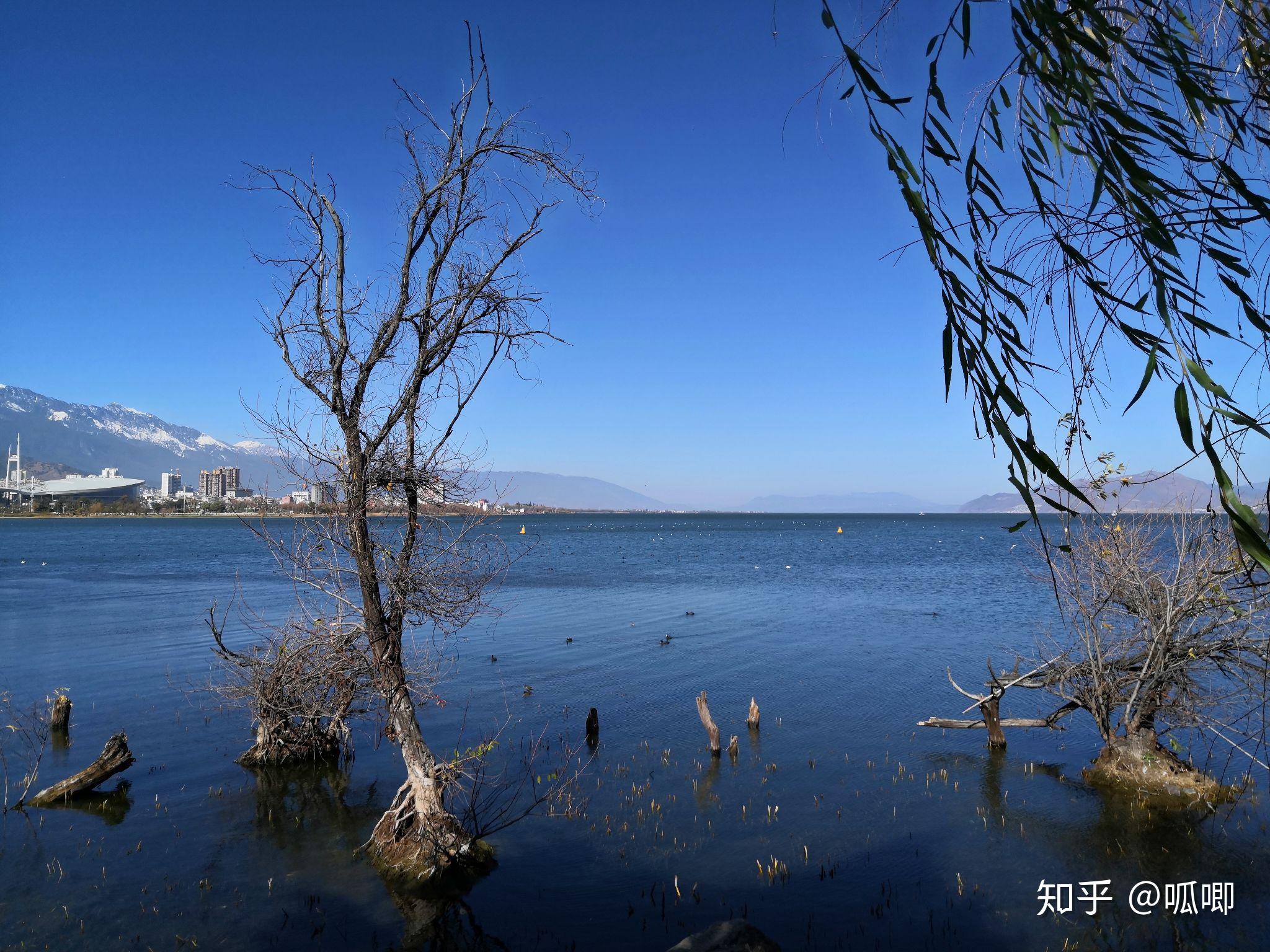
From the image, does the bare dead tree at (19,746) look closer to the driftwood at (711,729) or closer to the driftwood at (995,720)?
the driftwood at (711,729)

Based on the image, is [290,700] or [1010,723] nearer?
[290,700]

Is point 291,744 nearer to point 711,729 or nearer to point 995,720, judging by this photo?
point 711,729

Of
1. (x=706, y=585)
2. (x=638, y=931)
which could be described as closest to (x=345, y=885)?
(x=638, y=931)

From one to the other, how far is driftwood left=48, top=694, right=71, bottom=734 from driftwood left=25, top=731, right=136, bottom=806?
3.41 meters

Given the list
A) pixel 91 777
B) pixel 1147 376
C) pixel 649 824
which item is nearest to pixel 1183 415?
pixel 1147 376

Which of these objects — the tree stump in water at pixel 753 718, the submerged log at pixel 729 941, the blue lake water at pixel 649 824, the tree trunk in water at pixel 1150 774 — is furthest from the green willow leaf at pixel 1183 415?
the tree stump in water at pixel 753 718

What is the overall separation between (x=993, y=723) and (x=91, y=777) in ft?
55.5

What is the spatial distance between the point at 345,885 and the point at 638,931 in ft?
13.0

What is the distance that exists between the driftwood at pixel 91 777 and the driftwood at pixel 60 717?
134 inches

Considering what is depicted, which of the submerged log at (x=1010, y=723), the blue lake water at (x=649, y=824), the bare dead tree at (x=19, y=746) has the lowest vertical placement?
the blue lake water at (x=649, y=824)

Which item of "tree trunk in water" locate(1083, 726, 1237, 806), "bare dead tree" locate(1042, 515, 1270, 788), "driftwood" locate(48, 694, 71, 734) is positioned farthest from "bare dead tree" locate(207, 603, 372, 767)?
"tree trunk in water" locate(1083, 726, 1237, 806)

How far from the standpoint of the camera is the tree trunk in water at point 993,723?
17250 millimetres

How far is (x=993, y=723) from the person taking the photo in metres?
17.3

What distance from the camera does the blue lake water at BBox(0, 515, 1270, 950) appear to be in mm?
10125
